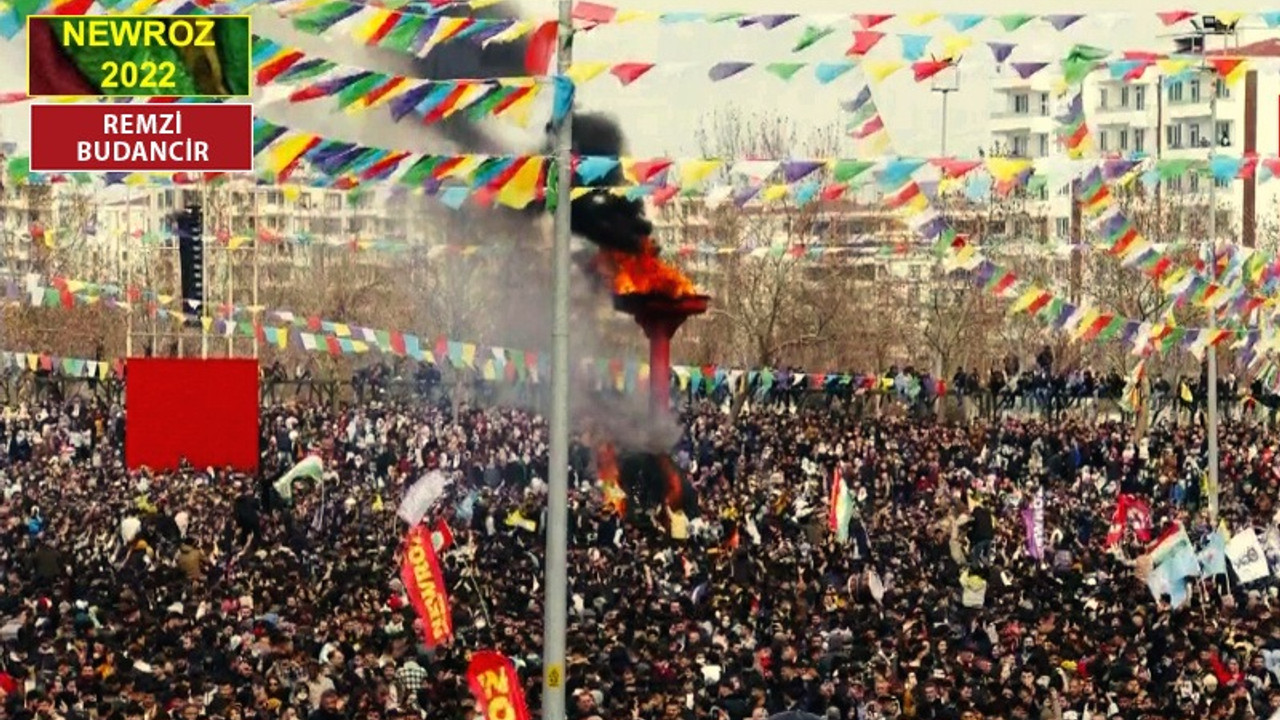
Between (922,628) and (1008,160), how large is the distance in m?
5.75

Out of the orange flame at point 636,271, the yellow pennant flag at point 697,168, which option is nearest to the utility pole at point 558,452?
the yellow pennant flag at point 697,168

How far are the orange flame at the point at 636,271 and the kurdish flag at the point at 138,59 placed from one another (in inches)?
932

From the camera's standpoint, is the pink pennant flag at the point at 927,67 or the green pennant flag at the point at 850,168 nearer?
the pink pennant flag at the point at 927,67

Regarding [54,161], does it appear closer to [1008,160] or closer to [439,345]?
[1008,160]

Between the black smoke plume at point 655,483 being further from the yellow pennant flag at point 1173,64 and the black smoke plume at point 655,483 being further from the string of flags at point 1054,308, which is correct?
the yellow pennant flag at point 1173,64

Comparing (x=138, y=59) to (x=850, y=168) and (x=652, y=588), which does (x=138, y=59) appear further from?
(x=652, y=588)

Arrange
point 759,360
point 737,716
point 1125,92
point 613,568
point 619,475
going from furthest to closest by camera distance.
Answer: point 1125,92, point 759,360, point 619,475, point 613,568, point 737,716

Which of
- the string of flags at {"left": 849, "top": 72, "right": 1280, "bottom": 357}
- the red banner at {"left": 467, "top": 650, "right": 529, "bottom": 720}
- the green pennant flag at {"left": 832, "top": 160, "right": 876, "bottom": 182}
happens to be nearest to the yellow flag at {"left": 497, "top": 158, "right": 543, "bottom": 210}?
the green pennant flag at {"left": 832, "top": 160, "right": 876, "bottom": 182}

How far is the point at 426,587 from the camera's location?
28.3 m

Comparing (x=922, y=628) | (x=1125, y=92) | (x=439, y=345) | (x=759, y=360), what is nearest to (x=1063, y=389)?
(x=759, y=360)

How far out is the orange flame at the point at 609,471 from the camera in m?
44.2

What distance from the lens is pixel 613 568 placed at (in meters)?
35.1

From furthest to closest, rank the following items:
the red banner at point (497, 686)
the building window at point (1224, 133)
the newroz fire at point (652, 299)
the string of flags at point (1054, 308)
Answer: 1. the building window at point (1224, 133)
2. the newroz fire at point (652, 299)
3. the string of flags at point (1054, 308)
4. the red banner at point (497, 686)

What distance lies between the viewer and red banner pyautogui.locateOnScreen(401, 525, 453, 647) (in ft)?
92.3
